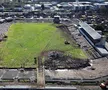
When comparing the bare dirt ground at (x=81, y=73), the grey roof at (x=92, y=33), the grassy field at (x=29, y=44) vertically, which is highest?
the grey roof at (x=92, y=33)

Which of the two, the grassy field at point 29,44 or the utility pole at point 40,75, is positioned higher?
the grassy field at point 29,44

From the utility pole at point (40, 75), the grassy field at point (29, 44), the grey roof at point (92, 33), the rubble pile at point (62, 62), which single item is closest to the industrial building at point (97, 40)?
the grey roof at point (92, 33)

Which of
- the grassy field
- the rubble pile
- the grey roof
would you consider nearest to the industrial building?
the grey roof

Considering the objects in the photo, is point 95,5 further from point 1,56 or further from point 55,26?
point 1,56

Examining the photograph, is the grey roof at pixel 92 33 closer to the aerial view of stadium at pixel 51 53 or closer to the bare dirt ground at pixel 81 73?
the aerial view of stadium at pixel 51 53

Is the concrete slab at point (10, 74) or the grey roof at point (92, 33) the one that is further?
the grey roof at point (92, 33)

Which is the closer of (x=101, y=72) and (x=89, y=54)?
(x=101, y=72)

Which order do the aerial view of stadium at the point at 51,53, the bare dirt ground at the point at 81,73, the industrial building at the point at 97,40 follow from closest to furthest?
the aerial view of stadium at the point at 51,53
the bare dirt ground at the point at 81,73
the industrial building at the point at 97,40

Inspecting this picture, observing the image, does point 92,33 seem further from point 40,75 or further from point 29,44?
point 40,75

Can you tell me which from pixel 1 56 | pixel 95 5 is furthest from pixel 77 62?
pixel 95 5
